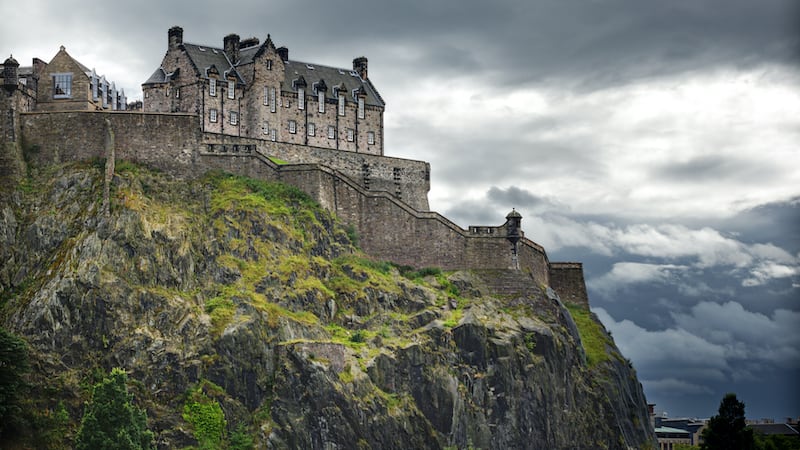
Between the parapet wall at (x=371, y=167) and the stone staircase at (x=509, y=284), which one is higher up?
the parapet wall at (x=371, y=167)

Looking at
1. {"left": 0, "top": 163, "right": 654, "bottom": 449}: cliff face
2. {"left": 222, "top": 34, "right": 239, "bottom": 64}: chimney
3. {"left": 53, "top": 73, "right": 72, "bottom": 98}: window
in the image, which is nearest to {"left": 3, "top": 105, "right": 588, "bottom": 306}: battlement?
{"left": 0, "top": 163, "right": 654, "bottom": 449}: cliff face

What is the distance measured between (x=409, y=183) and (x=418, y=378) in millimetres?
26988

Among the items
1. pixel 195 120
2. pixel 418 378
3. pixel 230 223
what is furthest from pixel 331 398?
pixel 195 120

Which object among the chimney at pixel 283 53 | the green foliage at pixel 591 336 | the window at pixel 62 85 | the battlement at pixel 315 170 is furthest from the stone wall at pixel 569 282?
the window at pixel 62 85

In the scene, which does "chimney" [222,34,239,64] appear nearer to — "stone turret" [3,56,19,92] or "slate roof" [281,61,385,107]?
"slate roof" [281,61,385,107]

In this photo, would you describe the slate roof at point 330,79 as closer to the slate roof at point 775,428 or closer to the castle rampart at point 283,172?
the castle rampart at point 283,172

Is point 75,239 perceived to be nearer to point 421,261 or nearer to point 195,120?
point 195,120

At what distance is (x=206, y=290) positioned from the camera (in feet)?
292

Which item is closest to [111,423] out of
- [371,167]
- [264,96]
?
[264,96]

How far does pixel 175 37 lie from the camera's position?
108 m

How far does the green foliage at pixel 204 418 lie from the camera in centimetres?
8138

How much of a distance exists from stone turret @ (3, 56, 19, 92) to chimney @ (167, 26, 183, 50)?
17612mm

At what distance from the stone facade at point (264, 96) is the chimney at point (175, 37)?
9cm

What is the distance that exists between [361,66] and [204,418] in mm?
49900
